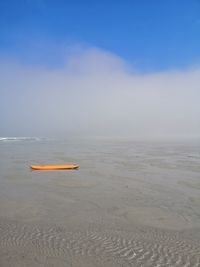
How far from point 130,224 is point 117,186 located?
459cm

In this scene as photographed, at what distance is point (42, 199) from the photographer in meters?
9.15

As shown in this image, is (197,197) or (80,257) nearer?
(80,257)

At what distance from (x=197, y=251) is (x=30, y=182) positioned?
29.1 ft

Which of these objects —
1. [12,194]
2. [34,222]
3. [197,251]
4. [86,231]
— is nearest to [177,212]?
[197,251]

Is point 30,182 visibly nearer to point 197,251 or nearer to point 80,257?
point 80,257

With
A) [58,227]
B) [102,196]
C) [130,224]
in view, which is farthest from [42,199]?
[130,224]

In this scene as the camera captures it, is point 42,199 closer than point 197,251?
No

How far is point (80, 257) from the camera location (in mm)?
4891

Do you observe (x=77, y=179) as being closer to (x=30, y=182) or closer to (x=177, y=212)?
(x=30, y=182)

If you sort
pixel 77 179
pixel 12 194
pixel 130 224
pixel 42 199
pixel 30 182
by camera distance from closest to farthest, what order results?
1. pixel 130 224
2. pixel 42 199
3. pixel 12 194
4. pixel 30 182
5. pixel 77 179

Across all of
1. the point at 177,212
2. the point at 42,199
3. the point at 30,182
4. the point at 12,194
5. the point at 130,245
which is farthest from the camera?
the point at 30,182

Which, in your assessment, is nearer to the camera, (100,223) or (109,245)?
(109,245)

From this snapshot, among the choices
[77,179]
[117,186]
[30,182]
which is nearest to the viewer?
[117,186]

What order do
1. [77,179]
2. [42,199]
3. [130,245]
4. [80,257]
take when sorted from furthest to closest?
[77,179], [42,199], [130,245], [80,257]
